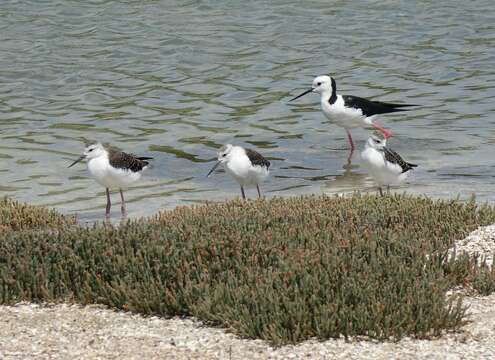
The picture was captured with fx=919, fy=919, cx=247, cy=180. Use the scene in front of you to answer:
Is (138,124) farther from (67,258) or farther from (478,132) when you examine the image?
(67,258)

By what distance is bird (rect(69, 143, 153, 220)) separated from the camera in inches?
496

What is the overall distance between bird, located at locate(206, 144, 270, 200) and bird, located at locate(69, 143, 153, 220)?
1.11 meters

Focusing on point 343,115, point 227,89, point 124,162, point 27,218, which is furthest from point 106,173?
point 227,89

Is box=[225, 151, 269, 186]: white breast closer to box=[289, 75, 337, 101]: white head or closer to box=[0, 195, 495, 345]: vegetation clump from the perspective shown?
box=[0, 195, 495, 345]: vegetation clump

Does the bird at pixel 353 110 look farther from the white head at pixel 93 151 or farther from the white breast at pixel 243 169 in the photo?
the white head at pixel 93 151

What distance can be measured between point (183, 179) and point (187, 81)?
28.0 ft

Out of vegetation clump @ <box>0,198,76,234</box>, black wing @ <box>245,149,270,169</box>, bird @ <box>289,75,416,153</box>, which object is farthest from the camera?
bird @ <box>289,75,416,153</box>

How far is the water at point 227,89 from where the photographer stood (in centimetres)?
1520

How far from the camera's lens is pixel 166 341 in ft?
23.2

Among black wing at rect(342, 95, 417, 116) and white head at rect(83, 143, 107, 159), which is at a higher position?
white head at rect(83, 143, 107, 159)

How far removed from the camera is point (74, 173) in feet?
51.7

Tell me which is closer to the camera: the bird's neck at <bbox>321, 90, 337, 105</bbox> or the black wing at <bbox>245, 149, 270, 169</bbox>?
the black wing at <bbox>245, 149, 270, 169</bbox>

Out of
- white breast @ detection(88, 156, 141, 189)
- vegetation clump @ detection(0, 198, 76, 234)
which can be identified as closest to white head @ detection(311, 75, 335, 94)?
white breast @ detection(88, 156, 141, 189)

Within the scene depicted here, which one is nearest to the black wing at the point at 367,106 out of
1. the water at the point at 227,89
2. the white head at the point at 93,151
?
the water at the point at 227,89
